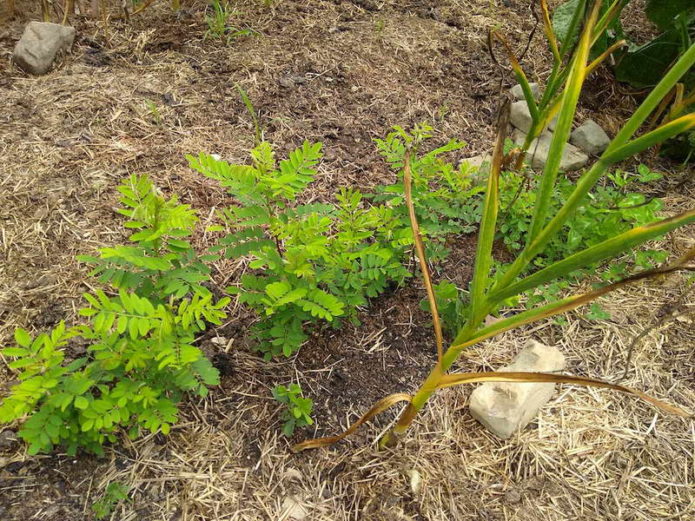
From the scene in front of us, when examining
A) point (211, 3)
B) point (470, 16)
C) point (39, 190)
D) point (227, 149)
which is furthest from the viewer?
point (470, 16)

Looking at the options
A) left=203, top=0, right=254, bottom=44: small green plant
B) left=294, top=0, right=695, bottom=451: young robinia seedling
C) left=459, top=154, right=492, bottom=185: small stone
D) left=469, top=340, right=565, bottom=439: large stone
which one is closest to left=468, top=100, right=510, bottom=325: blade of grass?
left=294, top=0, right=695, bottom=451: young robinia seedling

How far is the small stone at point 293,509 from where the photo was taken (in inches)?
58.8

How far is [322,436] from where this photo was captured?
5.31 feet

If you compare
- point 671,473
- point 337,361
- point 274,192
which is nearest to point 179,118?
point 274,192

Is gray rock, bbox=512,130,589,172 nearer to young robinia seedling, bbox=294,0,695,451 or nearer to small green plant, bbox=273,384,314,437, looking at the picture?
young robinia seedling, bbox=294,0,695,451

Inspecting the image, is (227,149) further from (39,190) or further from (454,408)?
(454,408)

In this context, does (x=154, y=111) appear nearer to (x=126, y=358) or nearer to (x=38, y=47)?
(x=38, y=47)

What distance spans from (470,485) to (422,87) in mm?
2144

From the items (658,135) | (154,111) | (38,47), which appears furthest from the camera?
(38,47)

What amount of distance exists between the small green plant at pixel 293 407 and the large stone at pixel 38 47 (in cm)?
219

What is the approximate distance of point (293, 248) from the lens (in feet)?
4.69

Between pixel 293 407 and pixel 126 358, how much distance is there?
0.52 meters

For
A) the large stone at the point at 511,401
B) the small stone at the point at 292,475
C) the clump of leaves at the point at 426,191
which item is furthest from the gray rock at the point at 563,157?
the small stone at the point at 292,475

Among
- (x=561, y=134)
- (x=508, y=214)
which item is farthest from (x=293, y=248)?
(x=508, y=214)
